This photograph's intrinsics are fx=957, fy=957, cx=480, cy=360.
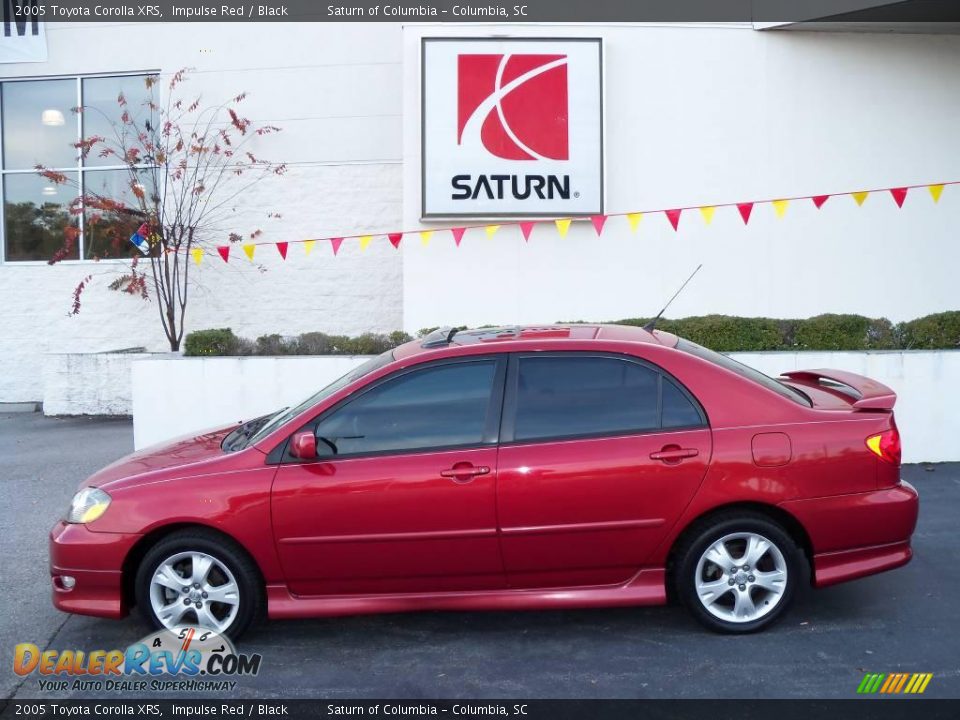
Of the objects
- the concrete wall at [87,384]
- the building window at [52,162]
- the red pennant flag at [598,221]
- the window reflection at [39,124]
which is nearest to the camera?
the red pennant flag at [598,221]

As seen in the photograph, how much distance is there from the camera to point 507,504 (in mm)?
4660

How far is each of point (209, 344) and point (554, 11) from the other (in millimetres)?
5269

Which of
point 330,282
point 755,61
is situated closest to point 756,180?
point 755,61

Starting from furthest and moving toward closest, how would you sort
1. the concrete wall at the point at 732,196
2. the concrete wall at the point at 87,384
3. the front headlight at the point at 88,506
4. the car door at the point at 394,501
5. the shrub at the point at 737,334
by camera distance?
1. the concrete wall at the point at 87,384
2. the concrete wall at the point at 732,196
3. the shrub at the point at 737,334
4. the front headlight at the point at 88,506
5. the car door at the point at 394,501

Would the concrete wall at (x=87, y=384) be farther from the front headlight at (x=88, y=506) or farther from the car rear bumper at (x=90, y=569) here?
the car rear bumper at (x=90, y=569)

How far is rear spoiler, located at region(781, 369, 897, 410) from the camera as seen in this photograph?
16.4 ft

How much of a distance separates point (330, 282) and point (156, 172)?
9.01ft

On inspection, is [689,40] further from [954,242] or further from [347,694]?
[347,694]

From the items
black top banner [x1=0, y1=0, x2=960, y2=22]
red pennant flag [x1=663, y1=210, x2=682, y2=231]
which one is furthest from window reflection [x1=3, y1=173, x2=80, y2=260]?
red pennant flag [x1=663, y1=210, x2=682, y2=231]

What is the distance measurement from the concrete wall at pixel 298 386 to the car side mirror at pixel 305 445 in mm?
4232

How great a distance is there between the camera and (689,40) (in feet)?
34.6

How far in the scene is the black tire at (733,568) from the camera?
4738 millimetres

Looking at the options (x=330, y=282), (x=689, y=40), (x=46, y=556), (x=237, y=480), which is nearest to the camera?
(x=237, y=480)
